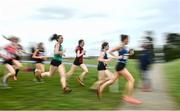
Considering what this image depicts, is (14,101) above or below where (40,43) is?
below

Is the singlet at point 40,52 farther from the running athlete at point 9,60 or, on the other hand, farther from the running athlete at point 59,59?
the running athlete at point 59,59

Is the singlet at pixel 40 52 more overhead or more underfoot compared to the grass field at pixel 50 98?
more overhead

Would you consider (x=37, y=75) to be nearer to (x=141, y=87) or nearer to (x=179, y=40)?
(x=141, y=87)

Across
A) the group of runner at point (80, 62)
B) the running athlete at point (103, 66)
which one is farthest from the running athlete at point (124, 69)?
the running athlete at point (103, 66)

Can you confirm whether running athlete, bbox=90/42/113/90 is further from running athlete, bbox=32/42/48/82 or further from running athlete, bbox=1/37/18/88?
running athlete, bbox=32/42/48/82

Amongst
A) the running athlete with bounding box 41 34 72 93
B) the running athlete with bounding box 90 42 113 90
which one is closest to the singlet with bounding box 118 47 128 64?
the running athlete with bounding box 90 42 113 90

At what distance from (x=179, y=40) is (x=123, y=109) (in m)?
39.9

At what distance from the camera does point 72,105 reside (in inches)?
559

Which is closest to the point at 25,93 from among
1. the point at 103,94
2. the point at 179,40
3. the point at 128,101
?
the point at 103,94

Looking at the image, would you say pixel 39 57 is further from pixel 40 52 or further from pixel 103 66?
pixel 103 66

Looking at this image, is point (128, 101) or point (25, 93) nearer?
point (128, 101)

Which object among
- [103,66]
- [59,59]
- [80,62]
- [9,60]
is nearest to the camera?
[59,59]

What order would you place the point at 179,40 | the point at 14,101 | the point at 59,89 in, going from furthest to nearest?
the point at 179,40, the point at 59,89, the point at 14,101

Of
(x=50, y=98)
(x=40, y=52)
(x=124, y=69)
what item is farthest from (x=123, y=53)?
(x=40, y=52)
